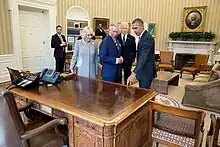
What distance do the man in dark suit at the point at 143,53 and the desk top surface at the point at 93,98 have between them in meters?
0.57

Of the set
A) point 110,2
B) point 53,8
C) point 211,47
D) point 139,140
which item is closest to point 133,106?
point 139,140

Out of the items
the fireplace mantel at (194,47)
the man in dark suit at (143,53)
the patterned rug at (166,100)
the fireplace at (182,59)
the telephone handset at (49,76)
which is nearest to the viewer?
the telephone handset at (49,76)

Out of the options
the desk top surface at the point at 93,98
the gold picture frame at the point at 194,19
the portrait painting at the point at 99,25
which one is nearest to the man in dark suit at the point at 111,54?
the desk top surface at the point at 93,98

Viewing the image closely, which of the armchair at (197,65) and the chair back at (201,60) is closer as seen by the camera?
the armchair at (197,65)

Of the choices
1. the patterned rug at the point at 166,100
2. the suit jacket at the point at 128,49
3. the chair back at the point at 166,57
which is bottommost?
the patterned rug at the point at 166,100

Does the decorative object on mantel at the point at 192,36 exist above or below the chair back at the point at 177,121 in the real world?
above

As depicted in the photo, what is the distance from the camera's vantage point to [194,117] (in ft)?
4.80

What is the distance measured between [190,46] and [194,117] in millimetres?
6223

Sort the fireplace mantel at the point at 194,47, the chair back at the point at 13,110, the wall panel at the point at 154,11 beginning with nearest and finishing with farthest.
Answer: the chair back at the point at 13,110
the wall panel at the point at 154,11
the fireplace mantel at the point at 194,47

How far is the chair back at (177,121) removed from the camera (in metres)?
1.47

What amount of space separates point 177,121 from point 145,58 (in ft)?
3.19

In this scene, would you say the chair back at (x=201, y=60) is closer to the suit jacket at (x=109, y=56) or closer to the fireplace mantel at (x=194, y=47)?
the fireplace mantel at (x=194, y=47)

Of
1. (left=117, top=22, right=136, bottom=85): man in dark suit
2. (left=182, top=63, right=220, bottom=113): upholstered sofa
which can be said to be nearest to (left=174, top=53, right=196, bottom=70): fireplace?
(left=182, top=63, right=220, bottom=113): upholstered sofa

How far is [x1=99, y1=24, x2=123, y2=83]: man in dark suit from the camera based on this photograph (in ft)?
9.41
